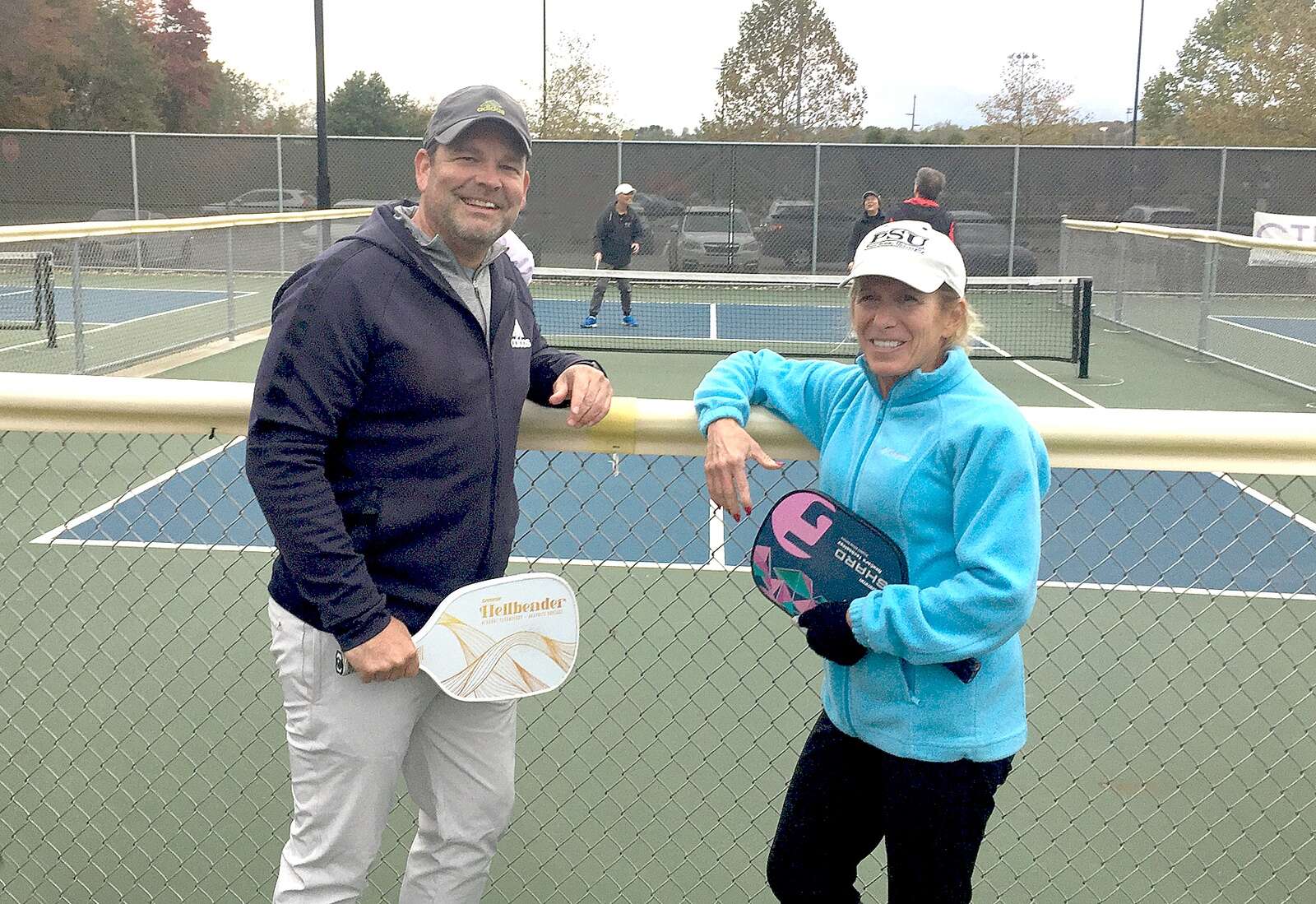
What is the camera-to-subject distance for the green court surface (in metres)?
3.50

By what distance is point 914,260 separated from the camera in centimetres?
208

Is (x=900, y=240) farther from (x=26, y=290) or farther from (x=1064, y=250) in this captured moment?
(x=1064, y=250)

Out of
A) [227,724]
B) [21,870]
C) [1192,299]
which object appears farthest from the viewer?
[1192,299]

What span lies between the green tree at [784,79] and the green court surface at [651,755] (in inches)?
1337

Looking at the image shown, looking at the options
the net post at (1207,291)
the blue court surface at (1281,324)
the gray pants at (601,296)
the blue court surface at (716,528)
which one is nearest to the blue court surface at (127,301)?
the gray pants at (601,296)

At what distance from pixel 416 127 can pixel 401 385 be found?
46.6 metres

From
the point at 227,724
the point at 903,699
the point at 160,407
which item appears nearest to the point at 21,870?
the point at 227,724

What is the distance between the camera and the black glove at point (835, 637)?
2.10m

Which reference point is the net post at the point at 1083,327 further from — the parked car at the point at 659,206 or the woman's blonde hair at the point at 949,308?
the parked car at the point at 659,206

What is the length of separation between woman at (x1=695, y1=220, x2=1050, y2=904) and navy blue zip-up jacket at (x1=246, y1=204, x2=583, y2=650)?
0.45m

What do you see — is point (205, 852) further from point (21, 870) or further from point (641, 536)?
point (641, 536)

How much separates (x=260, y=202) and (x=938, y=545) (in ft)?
82.1

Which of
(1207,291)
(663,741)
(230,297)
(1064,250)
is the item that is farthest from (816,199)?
(663,741)

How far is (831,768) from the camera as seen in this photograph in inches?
90.9
